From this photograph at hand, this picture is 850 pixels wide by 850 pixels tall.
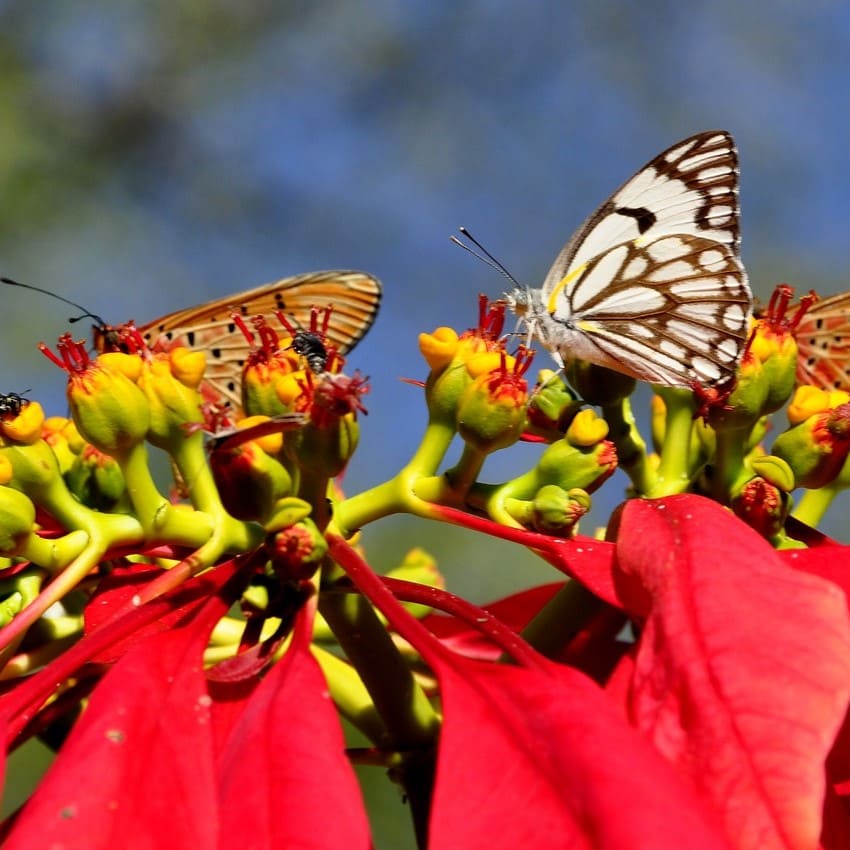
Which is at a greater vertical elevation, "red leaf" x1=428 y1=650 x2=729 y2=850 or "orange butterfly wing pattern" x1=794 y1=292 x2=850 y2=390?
"orange butterfly wing pattern" x1=794 y1=292 x2=850 y2=390

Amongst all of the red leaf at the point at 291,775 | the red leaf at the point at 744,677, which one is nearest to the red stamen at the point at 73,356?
the red leaf at the point at 291,775

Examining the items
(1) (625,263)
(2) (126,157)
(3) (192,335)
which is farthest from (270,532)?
(2) (126,157)

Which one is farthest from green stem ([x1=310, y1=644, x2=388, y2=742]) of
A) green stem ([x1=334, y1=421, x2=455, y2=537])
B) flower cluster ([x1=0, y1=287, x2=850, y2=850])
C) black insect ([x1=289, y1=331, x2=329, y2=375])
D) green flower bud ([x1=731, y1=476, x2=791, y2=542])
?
green flower bud ([x1=731, y1=476, x2=791, y2=542])

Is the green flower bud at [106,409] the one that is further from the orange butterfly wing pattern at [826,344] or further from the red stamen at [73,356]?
the orange butterfly wing pattern at [826,344]

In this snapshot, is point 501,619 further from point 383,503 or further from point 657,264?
point 657,264

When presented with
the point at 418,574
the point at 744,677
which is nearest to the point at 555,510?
the point at 744,677

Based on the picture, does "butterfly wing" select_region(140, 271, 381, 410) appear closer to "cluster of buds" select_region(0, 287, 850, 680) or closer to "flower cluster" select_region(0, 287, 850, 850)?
"flower cluster" select_region(0, 287, 850, 850)

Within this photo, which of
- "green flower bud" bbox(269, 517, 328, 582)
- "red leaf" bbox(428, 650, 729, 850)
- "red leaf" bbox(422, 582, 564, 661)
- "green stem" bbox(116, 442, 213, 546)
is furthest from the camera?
"red leaf" bbox(422, 582, 564, 661)

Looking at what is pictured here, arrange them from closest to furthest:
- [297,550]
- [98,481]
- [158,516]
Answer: [297,550]
[158,516]
[98,481]
